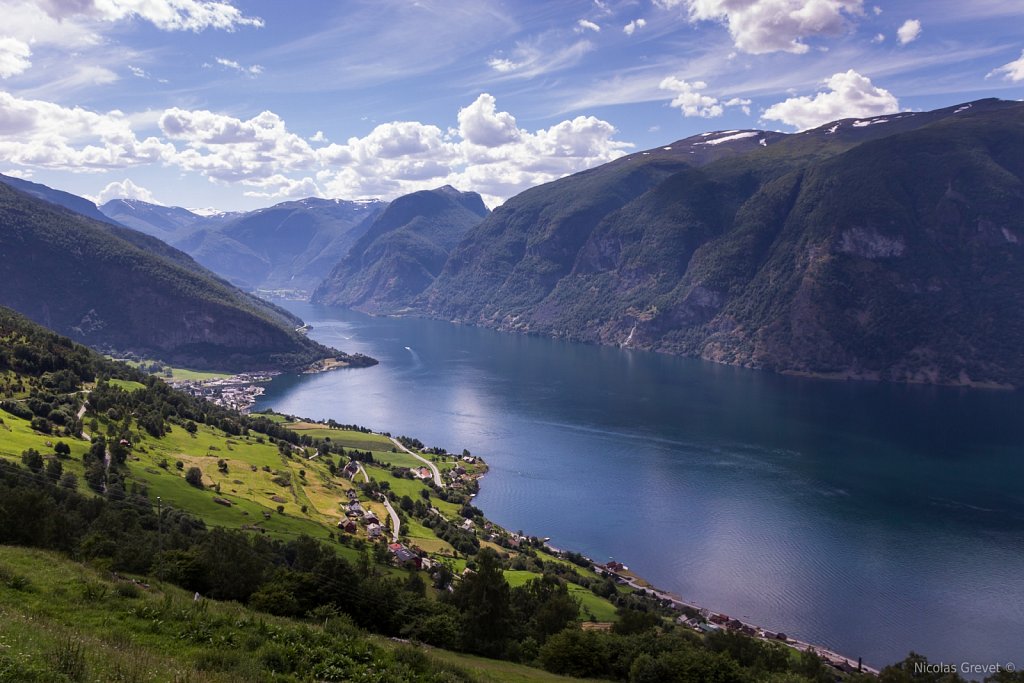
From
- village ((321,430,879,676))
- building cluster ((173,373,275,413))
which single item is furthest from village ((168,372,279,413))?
village ((321,430,879,676))

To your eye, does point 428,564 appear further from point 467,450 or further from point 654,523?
point 467,450

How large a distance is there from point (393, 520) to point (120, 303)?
161080 millimetres

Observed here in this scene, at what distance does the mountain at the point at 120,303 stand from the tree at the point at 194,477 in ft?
408

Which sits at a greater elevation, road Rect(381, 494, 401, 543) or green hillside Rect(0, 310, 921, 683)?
green hillside Rect(0, 310, 921, 683)

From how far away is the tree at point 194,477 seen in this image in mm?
58375

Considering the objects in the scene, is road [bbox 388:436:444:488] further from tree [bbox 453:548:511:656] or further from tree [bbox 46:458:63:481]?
tree [bbox 453:548:511:656]

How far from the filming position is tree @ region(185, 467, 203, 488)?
58.4 m

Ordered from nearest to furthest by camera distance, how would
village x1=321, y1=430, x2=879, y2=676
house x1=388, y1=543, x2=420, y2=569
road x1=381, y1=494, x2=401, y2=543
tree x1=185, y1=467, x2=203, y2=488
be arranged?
village x1=321, y1=430, x2=879, y2=676 → house x1=388, y1=543, x2=420, y2=569 → tree x1=185, y1=467, x2=203, y2=488 → road x1=381, y1=494, x2=401, y2=543

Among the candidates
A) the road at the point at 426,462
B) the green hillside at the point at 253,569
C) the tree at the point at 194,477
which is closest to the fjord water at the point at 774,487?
the road at the point at 426,462

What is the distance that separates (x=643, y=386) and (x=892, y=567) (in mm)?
92351

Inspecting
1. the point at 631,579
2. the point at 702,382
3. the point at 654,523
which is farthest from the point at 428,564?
the point at 702,382

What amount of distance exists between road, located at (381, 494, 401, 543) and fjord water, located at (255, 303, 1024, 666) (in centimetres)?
1251

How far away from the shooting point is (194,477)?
5900 centimetres

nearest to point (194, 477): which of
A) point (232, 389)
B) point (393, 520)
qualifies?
point (393, 520)
